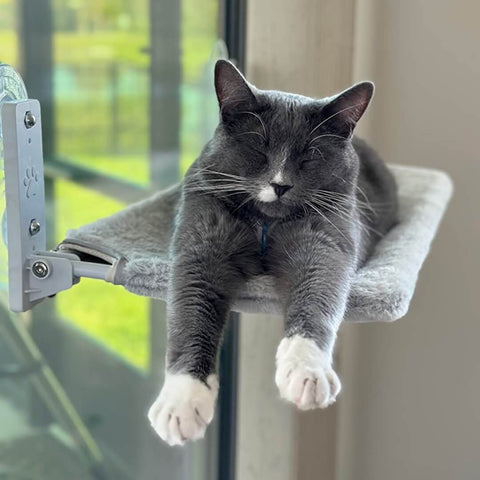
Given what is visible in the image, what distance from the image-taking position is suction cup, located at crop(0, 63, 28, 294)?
111 centimetres

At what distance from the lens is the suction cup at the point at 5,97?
111cm

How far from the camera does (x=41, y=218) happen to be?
115cm

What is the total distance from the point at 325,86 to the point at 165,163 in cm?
42

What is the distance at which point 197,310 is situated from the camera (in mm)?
998

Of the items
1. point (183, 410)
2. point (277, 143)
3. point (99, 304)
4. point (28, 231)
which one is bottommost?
point (99, 304)

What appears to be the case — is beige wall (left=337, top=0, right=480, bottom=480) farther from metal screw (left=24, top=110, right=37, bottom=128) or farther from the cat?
metal screw (left=24, top=110, right=37, bottom=128)

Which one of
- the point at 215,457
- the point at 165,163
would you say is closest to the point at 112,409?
the point at 215,457

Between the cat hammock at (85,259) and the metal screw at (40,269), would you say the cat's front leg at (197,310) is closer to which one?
the cat hammock at (85,259)

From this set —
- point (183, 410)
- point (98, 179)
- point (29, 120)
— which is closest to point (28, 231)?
point (29, 120)

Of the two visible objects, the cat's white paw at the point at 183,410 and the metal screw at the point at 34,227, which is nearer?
the cat's white paw at the point at 183,410

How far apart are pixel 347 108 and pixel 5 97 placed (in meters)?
0.45

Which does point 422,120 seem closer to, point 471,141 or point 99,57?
point 471,141

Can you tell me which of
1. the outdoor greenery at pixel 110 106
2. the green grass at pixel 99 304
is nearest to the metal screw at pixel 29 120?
the outdoor greenery at pixel 110 106

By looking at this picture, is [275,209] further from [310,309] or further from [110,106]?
[110,106]
